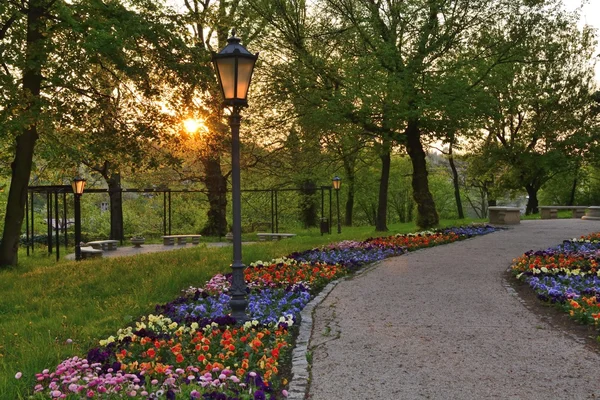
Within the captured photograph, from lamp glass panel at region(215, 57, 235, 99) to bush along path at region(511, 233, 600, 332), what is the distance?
17.3 feet

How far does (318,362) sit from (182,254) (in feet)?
30.9

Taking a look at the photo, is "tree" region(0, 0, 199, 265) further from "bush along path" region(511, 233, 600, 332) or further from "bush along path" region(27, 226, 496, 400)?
"bush along path" region(511, 233, 600, 332)

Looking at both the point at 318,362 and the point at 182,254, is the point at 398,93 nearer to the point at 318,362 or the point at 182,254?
the point at 182,254

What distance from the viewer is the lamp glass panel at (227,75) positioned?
6.55 meters

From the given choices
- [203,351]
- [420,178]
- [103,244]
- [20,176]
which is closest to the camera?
[203,351]

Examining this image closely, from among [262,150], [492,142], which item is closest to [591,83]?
[492,142]

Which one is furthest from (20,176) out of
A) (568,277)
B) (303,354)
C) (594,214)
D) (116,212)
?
(594,214)

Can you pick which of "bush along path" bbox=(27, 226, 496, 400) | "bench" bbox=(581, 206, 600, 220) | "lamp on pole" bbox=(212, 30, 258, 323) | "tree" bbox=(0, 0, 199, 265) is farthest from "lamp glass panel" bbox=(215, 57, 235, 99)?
"bench" bbox=(581, 206, 600, 220)

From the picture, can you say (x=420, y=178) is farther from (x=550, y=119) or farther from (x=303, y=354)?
(x=550, y=119)

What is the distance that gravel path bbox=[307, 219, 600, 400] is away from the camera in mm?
4500

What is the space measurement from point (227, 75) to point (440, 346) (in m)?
4.19

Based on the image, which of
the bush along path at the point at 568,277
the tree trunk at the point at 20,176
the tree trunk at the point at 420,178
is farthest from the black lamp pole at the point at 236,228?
the tree trunk at the point at 420,178

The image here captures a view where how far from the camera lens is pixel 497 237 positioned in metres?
17.4

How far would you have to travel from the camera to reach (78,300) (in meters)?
8.58
